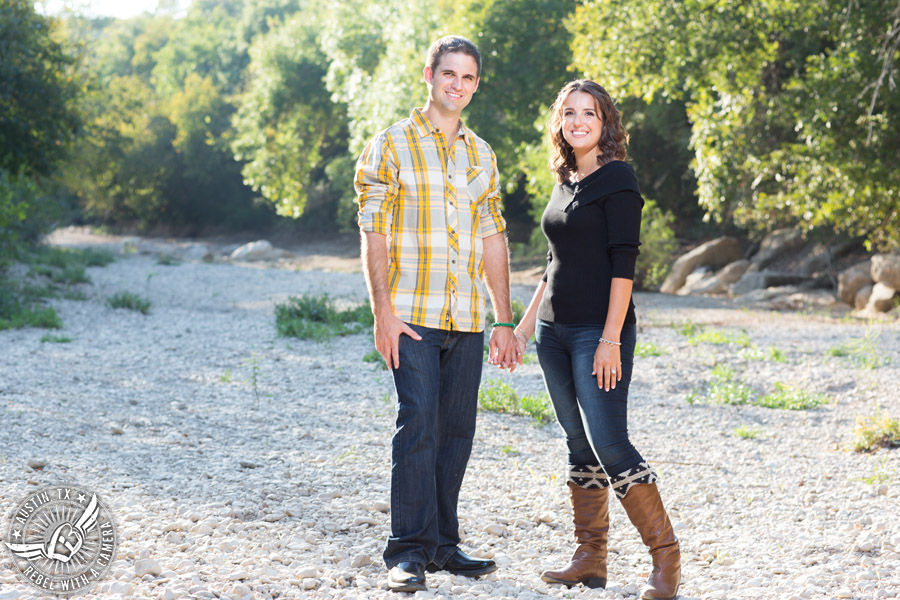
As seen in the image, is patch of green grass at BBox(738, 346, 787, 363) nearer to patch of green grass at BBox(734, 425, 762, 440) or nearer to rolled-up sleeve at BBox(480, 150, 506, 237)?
patch of green grass at BBox(734, 425, 762, 440)

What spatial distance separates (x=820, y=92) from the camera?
10898mm

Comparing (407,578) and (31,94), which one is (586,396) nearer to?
(407,578)

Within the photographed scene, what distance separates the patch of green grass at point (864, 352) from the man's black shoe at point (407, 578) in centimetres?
637

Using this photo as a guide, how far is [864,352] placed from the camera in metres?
8.68

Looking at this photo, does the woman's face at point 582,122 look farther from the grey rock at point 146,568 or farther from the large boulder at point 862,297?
the large boulder at point 862,297

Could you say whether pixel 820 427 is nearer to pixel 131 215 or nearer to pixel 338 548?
pixel 338 548

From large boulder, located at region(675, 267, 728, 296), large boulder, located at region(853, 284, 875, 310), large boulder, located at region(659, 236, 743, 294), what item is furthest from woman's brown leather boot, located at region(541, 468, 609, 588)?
large boulder, located at region(659, 236, 743, 294)

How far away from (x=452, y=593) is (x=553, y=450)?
258 cm

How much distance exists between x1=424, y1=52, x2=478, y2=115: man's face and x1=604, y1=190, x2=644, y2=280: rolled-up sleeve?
2.09 feet

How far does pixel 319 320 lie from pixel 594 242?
8.39 metres

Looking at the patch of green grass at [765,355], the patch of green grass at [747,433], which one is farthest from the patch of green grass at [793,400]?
the patch of green grass at [765,355]

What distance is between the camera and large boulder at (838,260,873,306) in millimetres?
16156

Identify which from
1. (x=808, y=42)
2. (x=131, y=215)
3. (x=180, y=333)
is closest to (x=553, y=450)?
(x=180, y=333)

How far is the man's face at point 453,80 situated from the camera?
3.05 metres
